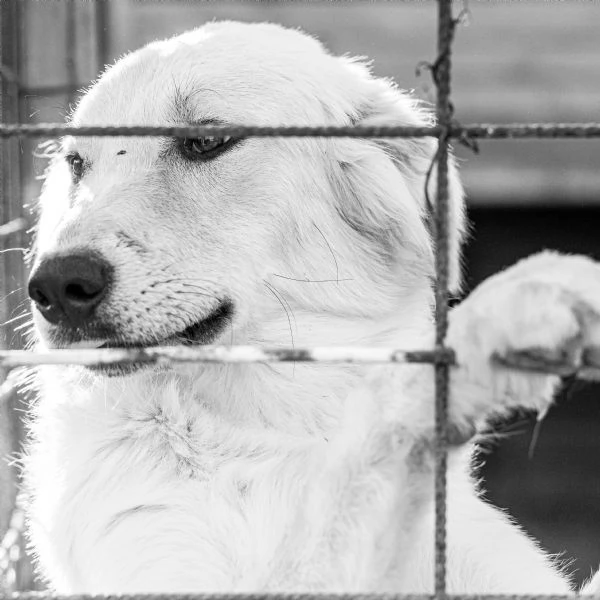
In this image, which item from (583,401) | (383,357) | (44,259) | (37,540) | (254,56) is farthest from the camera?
(583,401)

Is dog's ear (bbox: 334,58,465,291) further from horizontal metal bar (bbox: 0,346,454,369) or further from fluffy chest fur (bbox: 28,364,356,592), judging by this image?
horizontal metal bar (bbox: 0,346,454,369)

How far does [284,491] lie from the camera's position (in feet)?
6.57

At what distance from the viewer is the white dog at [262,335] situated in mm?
1729

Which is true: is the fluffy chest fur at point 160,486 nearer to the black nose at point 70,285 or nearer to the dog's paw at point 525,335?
the black nose at point 70,285

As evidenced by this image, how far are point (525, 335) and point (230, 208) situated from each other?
3.23 feet

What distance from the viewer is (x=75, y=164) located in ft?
8.64

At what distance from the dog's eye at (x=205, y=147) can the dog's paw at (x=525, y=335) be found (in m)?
0.93

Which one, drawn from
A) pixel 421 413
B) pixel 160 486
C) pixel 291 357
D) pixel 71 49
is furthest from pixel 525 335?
pixel 71 49

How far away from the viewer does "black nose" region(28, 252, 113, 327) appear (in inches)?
82.5

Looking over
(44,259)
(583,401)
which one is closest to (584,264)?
(44,259)

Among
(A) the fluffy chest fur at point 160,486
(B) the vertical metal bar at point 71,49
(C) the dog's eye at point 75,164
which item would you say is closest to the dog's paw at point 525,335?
(A) the fluffy chest fur at point 160,486

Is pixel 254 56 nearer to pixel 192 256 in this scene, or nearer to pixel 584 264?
pixel 192 256

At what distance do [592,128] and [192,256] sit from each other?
988 mm

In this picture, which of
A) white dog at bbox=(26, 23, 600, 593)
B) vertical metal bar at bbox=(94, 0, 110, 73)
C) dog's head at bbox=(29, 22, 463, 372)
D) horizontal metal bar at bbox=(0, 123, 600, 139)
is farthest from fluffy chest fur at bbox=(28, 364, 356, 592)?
vertical metal bar at bbox=(94, 0, 110, 73)
